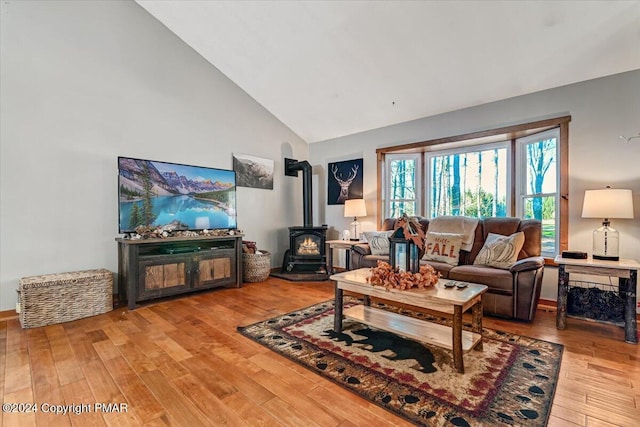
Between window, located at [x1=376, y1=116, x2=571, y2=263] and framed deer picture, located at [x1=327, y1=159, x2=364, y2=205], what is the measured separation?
44cm

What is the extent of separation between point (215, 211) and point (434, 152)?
11.8 ft

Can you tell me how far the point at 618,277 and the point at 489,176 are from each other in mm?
1965

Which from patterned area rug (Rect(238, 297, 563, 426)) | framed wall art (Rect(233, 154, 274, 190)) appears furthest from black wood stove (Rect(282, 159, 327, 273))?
patterned area rug (Rect(238, 297, 563, 426))

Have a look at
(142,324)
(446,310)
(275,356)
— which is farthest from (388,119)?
(142,324)

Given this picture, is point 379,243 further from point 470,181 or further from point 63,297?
point 63,297

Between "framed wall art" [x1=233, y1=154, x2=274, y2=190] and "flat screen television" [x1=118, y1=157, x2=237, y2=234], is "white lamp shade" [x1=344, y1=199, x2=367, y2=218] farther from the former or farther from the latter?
"flat screen television" [x1=118, y1=157, x2=237, y2=234]

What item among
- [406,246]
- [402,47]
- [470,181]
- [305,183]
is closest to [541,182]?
[470,181]

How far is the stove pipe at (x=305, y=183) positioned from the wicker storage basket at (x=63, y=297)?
2.99 m

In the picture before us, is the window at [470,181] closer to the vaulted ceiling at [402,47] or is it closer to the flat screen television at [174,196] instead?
the vaulted ceiling at [402,47]

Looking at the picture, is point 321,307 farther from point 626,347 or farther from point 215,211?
point 626,347

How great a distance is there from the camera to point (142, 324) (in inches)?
112

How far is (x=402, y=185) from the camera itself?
501 centimetres

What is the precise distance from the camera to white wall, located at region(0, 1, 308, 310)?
9.71ft

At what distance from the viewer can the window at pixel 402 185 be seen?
4879 millimetres
